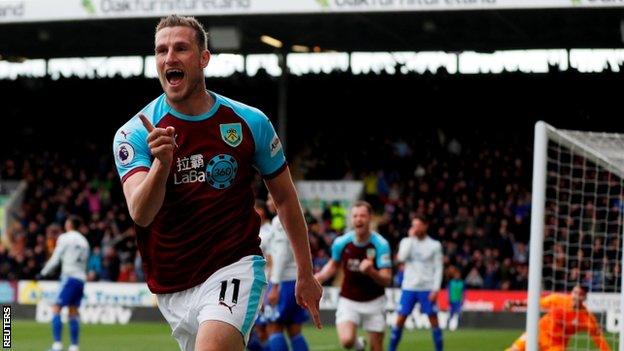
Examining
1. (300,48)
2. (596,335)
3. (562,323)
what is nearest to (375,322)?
(562,323)

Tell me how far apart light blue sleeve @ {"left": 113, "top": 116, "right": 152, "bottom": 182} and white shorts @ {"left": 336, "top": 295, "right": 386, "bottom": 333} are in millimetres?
8734

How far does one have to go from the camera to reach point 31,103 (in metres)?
35.2

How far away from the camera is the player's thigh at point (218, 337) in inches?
198

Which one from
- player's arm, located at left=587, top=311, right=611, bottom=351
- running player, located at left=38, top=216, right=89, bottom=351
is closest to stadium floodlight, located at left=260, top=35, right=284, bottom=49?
running player, located at left=38, top=216, right=89, bottom=351

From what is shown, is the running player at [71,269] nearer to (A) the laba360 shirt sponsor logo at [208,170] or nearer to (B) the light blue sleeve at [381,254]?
(B) the light blue sleeve at [381,254]

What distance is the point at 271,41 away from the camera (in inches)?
1122

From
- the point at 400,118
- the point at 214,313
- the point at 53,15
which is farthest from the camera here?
the point at 400,118

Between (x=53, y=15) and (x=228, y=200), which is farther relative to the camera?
(x=53, y=15)

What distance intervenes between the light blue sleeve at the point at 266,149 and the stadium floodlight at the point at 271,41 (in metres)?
22.6

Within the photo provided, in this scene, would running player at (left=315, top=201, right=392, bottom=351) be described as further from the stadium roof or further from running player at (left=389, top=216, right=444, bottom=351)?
the stadium roof

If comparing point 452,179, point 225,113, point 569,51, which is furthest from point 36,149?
point 225,113

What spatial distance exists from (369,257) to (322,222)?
13764 millimetres

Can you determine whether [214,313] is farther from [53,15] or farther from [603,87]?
[603,87]

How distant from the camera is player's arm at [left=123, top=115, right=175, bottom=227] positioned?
15.1 feet
